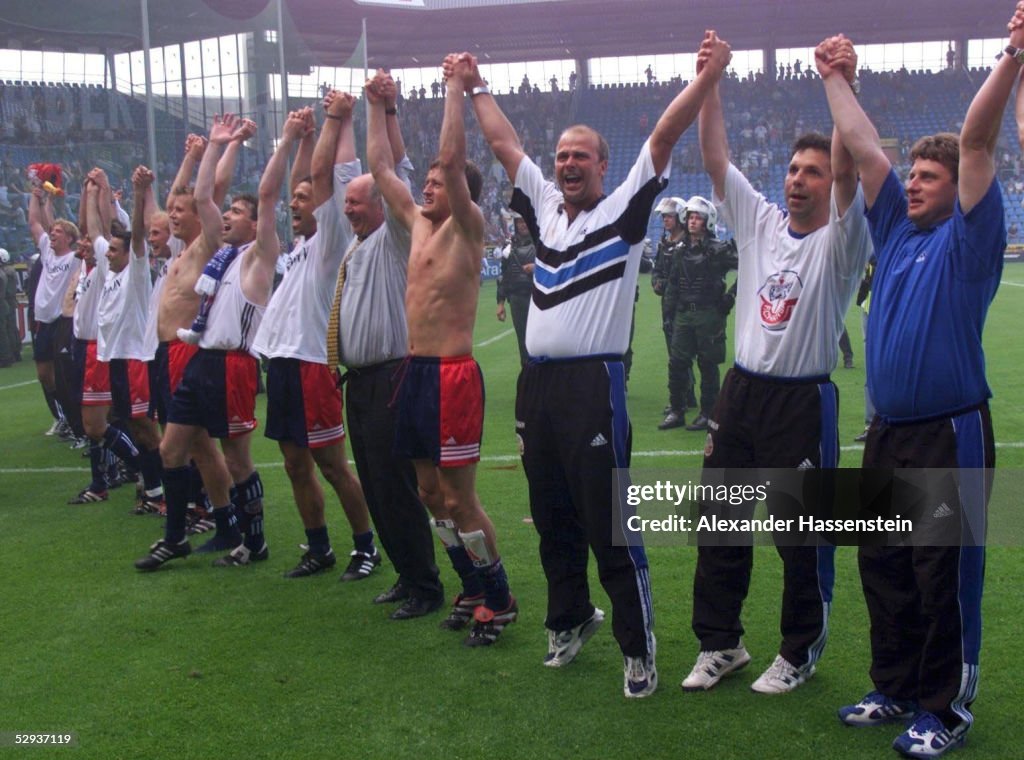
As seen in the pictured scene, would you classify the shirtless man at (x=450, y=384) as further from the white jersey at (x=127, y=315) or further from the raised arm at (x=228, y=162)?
the white jersey at (x=127, y=315)

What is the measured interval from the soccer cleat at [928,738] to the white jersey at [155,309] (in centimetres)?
564

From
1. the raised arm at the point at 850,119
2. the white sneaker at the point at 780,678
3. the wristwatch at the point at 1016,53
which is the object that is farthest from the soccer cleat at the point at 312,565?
the wristwatch at the point at 1016,53

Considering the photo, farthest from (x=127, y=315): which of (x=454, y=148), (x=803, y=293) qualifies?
(x=803, y=293)

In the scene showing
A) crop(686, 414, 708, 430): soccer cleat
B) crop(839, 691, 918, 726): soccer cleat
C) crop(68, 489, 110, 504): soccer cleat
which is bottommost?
crop(839, 691, 918, 726): soccer cleat

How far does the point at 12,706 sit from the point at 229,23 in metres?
20.0

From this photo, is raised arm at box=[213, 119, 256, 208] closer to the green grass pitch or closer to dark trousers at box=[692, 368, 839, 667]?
the green grass pitch

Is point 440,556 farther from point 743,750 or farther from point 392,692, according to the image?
point 743,750

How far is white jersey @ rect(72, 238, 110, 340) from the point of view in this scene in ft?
30.5

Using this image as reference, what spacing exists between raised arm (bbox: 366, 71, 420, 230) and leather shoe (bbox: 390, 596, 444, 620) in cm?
193

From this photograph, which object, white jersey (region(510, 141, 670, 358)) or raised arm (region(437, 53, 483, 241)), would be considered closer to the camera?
white jersey (region(510, 141, 670, 358))

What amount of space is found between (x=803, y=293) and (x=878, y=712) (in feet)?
5.29

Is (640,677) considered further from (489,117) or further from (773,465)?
(489,117)

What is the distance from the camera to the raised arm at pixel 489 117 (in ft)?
16.6

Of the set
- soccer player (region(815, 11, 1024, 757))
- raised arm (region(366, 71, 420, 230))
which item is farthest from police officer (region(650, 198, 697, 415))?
soccer player (region(815, 11, 1024, 757))
